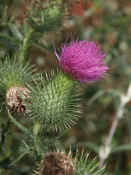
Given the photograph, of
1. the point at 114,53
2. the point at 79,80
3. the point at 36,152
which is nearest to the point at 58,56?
the point at 79,80

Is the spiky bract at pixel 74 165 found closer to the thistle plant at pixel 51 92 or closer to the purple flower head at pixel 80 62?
the thistle plant at pixel 51 92

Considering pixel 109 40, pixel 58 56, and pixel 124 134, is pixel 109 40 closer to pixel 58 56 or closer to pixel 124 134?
pixel 124 134

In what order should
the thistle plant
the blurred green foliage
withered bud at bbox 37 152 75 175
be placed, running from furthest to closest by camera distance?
the blurred green foliage < the thistle plant < withered bud at bbox 37 152 75 175

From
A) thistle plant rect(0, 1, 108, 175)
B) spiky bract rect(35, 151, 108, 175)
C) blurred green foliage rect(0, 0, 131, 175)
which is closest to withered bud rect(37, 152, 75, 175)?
spiky bract rect(35, 151, 108, 175)

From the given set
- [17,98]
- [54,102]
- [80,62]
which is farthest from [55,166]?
[80,62]

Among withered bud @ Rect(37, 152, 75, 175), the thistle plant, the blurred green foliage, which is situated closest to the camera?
withered bud @ Rect(37, 152, 75, 175)

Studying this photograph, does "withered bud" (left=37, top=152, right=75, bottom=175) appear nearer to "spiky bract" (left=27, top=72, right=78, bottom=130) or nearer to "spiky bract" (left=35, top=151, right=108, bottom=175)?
"spiky bract" (left=35, top=151, right=108, bottom=175)
